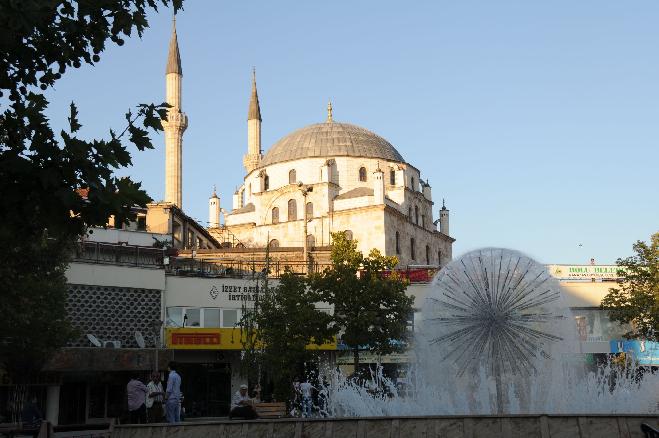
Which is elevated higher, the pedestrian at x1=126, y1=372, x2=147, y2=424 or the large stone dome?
the large stone dome

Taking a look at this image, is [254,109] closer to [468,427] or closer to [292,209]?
[292,209]

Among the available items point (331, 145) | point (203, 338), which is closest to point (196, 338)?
point (203, 338)

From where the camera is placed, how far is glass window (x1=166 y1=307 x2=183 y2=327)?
1272 inches

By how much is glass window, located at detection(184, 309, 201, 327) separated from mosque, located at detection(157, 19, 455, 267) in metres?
21.2

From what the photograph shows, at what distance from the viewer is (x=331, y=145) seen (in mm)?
64062

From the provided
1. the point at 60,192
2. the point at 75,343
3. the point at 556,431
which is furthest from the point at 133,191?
the point at 75,343

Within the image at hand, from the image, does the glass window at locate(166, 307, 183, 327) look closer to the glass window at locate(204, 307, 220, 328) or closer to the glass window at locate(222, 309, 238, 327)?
the glass window at locate(204, 307, 220, 328)

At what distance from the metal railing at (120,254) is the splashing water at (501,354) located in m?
19.8

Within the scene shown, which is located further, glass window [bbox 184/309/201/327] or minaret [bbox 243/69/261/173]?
minaret [bbox 243/69/261/173]

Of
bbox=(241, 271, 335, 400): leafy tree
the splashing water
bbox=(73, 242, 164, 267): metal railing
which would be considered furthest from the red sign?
the splashing water

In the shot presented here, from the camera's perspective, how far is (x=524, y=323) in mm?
12750

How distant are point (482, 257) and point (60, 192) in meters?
8.22

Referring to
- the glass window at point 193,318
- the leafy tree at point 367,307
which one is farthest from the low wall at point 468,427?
the glass window at point 193,318

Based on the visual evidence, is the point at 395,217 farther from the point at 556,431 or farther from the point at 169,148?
the point at 556,431
